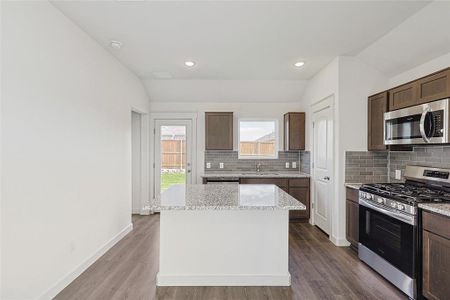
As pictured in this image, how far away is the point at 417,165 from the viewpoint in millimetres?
3043

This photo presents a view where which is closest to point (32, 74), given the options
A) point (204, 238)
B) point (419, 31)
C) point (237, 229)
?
point (204, 238)

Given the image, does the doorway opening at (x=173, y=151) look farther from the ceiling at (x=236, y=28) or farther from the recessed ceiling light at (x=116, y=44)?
the recessed ceiling light at (x=116, y=44)

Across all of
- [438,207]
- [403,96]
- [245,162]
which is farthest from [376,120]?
[245,162]

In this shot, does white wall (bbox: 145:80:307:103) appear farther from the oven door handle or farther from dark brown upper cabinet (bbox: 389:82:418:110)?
the oven door handle

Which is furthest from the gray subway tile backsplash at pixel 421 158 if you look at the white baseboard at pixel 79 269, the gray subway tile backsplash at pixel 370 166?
the white baseboard at pixel 79 269

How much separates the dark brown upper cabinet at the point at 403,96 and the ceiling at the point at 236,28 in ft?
2.17

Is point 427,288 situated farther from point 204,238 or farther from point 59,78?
point 59,78

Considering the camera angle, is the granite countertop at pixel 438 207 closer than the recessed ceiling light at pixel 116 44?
Yes

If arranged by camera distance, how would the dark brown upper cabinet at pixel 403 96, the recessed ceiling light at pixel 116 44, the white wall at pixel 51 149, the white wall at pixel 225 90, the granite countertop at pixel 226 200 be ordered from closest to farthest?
the white wall at pixel 51 149 < the granite countertop at pixel 226 200 < the dark brown upper cabinet at pixel 403 96 < the recessed ceiling light at pixel 116 44 < the white wall at pixel 225 90

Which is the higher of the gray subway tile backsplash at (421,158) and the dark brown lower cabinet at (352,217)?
the gray subway tile backsplash at (421,158)

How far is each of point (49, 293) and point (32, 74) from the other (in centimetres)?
193

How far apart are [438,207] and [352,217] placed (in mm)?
1352

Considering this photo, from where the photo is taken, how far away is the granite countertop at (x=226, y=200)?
219cm

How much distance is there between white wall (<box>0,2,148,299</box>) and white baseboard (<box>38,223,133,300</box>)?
1 cm
